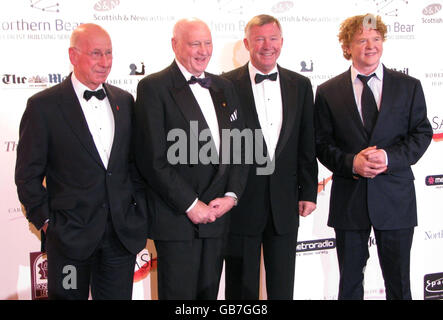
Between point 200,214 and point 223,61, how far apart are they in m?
1.57

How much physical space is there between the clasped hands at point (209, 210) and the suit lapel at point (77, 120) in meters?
0.55

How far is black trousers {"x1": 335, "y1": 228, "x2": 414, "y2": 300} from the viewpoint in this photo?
2916mm

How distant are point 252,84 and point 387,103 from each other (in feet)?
2.72

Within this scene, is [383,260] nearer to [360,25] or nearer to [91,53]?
[360,25]

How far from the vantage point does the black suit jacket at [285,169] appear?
2830 mm

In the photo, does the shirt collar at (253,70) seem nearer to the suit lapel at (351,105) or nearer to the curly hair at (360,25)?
the suit lapel at (351,105)

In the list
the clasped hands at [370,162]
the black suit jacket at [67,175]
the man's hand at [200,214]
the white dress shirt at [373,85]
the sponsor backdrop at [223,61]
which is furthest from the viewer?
the sponsor backdrop at [223,61]

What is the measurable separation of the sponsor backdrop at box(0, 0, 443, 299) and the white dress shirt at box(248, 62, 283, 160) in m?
0.86

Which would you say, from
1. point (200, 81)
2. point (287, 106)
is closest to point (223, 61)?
point (287, 106)

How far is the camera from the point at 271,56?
285cm

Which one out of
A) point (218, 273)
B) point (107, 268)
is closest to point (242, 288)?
point (218, 273)

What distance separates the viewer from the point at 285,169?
2.86 m

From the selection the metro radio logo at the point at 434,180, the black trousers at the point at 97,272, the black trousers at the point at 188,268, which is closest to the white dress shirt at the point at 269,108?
the black trousers at the point at 188,268

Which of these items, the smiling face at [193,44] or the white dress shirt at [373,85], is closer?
the smiling face at [193,44]
